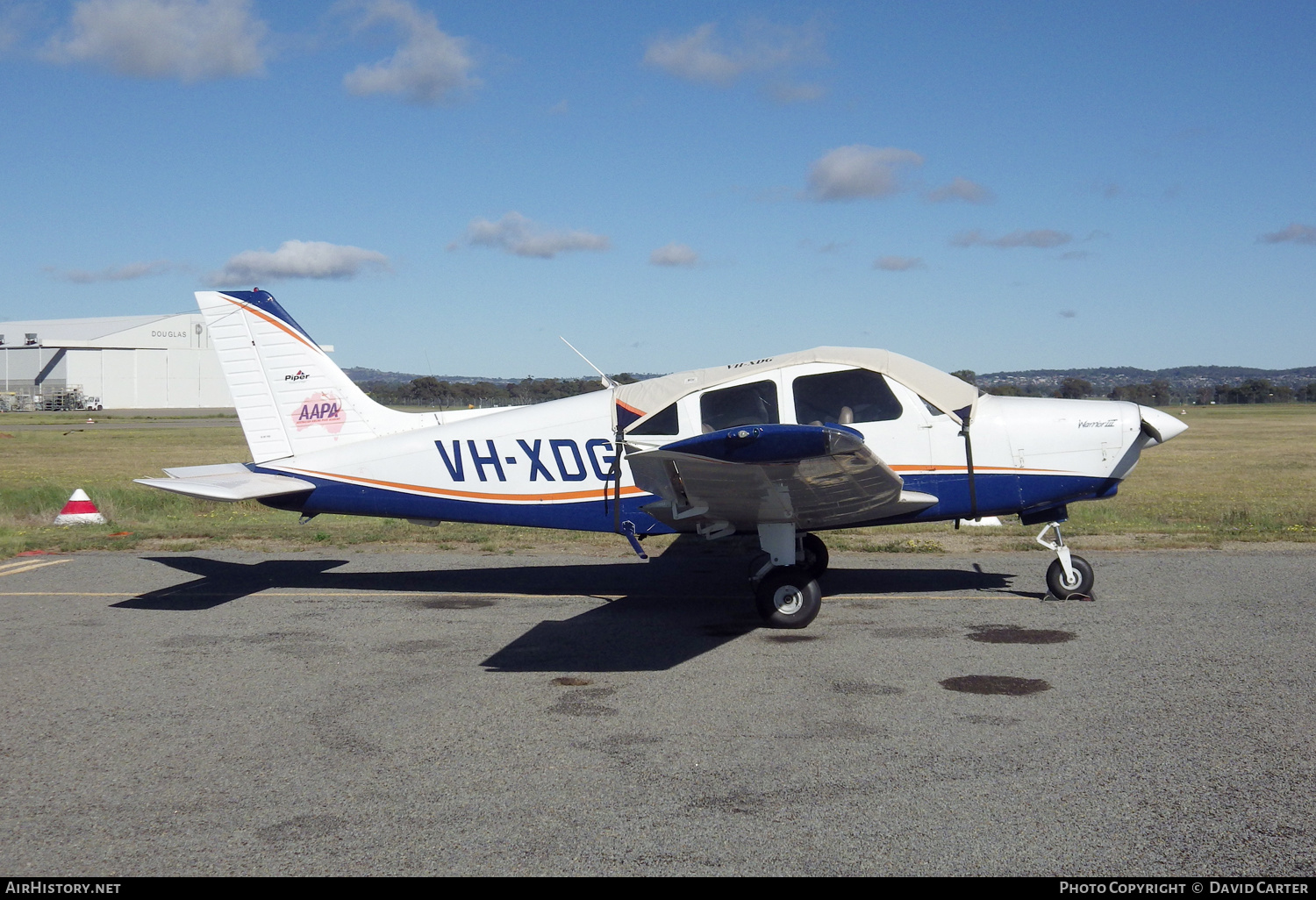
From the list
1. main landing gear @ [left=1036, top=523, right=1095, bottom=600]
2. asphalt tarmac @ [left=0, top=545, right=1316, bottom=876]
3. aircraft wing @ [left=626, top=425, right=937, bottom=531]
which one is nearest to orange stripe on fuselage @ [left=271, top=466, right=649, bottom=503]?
aircraft wing @ [left=626, top=425, right=937, bottom=531]

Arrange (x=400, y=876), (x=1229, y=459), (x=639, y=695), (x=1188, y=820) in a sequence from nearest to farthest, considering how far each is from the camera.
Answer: (x=400, y=876) → (x=1188, y=820) → (x=639, y=695) → (x=1229, y=459)

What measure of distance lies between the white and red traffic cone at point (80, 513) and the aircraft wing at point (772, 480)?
10.5 meters

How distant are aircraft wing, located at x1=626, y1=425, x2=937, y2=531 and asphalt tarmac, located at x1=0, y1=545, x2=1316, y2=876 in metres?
0.92

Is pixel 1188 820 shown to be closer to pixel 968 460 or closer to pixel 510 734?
pixel 510 734

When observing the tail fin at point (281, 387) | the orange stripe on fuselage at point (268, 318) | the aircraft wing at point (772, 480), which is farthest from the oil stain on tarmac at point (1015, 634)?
the orange stripe on fuselage at point (268, 318)

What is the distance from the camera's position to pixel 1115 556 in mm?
10719

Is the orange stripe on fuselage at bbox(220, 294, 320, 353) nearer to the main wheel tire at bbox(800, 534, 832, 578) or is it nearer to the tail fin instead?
the tail fin

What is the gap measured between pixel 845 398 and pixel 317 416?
4.95m

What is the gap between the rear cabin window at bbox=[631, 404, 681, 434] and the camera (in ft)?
27.0

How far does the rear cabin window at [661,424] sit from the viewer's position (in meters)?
8.22

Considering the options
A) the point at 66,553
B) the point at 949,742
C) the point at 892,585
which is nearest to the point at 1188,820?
the point at 949,742

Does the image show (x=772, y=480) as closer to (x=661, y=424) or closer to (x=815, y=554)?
(x=661, y=424)

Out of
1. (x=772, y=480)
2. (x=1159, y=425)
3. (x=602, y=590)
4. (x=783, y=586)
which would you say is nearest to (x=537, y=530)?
(x=602, y=590)

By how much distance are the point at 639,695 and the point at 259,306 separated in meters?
5.85
